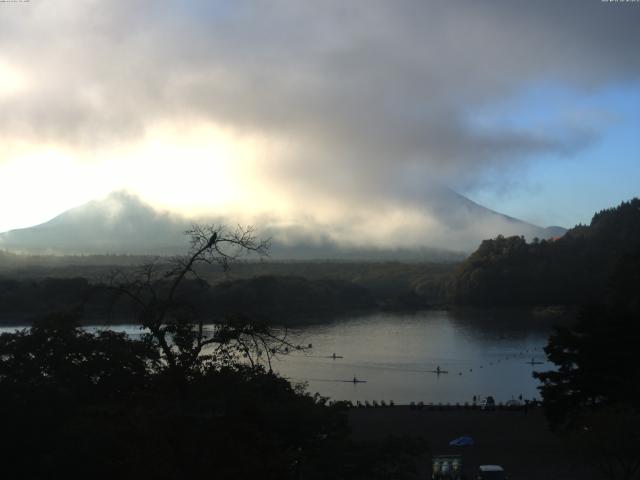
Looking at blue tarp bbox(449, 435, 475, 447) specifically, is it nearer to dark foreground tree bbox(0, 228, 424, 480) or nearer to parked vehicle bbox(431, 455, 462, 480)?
parked vehicle bbox(431, 455, 462, 480)

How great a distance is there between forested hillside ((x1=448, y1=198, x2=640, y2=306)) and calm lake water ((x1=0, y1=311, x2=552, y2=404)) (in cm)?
797

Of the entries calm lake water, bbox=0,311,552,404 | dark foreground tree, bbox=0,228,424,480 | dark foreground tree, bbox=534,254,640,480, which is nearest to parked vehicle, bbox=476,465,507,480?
dark foreground tree, bbox=534,254,640,480

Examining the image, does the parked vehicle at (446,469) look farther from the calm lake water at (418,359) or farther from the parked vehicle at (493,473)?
the calm lake water at (418,359)

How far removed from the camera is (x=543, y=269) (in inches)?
1736

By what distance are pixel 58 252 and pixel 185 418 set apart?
75.9m

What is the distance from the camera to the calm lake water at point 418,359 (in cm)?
1764

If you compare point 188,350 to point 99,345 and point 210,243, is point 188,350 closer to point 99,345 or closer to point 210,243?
point 210,243

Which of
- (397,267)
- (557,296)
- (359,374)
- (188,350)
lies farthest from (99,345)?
(397,267)

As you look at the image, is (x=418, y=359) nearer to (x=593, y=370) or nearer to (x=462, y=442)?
(x=462, y=442)

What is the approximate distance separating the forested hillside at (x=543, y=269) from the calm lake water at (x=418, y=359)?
797 centimetres

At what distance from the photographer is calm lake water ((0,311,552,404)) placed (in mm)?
17641

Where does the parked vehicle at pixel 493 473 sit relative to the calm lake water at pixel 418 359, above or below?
above

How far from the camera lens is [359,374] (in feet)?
64.9

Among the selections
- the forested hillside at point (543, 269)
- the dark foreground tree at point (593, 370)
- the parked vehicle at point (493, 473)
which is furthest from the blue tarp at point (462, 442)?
the forested hillside at point (543, 269)
